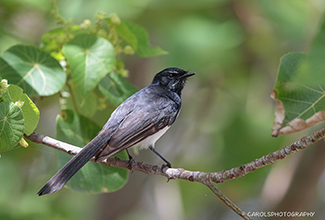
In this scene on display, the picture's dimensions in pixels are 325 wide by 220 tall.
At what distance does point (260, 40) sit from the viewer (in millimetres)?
4156

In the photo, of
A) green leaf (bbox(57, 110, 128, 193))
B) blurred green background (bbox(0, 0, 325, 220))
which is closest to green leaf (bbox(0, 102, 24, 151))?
green leaf (bbox(57, 110, 128, 193))

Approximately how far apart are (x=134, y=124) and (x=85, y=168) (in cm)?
47

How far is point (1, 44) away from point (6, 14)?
510mm

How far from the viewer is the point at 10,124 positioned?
1.61m

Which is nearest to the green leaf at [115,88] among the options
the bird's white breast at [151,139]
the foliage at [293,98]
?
the bird's white breast at [151,139]

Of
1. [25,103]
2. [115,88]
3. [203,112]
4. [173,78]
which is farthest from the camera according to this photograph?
[203,112]

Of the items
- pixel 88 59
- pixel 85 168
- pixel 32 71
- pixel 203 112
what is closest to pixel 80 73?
pixel 88 59

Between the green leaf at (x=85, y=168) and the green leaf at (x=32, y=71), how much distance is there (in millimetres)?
341

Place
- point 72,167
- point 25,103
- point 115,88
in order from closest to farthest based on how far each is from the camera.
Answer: point 25,103
point 72,167
point 115,88

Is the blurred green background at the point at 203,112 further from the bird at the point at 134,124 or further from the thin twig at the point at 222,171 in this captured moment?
the thin twig at the point at 222,171

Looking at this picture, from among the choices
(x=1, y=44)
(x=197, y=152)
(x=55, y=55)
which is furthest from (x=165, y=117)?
(x=197, y=152)

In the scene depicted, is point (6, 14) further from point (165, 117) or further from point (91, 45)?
point (165, 117)

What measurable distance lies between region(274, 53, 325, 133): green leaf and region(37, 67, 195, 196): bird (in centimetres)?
100

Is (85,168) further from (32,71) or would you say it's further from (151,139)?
(32,71)
